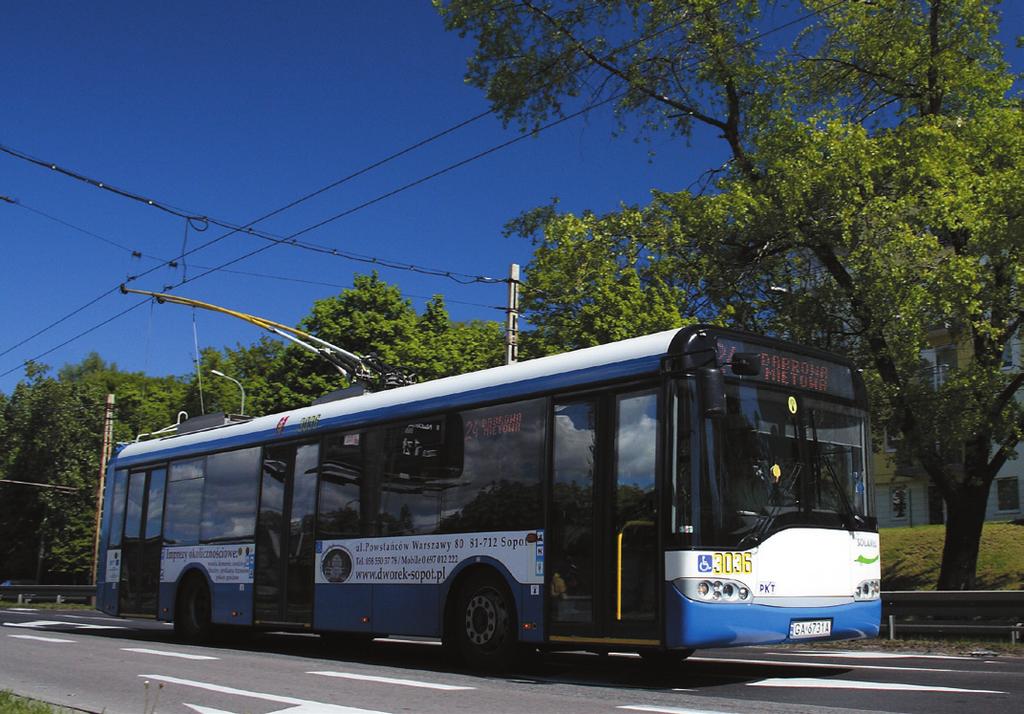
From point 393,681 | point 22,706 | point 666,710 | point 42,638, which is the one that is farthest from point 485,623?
point 42,638

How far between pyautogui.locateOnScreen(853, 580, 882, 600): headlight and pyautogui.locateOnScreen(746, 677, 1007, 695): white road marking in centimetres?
87

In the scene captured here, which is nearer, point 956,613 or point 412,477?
point 412,477

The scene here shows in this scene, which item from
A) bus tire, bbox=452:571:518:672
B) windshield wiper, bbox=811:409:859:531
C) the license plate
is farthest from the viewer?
bus tire, bbox=452:571:518:672

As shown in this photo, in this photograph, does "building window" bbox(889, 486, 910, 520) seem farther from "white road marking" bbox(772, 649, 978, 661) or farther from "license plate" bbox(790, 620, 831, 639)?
"license plate" bbox(790, 620, 831, 639)

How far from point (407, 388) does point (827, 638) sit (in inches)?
211

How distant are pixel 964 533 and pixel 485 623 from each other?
47.6 ft

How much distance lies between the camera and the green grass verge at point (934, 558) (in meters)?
29.9

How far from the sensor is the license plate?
9.46 metres

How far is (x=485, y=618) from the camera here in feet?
35.9

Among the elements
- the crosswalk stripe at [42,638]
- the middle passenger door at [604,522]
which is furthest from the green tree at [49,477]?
the middle passenger door at [604,522]

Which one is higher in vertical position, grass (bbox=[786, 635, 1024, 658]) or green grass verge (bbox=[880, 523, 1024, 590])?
green grass verge (bbox=[880, 523, 1024, 590])

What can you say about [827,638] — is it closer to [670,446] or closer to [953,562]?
[670,446]

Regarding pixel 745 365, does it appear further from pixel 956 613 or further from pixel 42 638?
pixel 42 638

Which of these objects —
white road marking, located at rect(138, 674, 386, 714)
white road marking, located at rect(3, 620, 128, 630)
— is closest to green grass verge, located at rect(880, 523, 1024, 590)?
white road marking, located at rect(3, 620, 128, 630)
